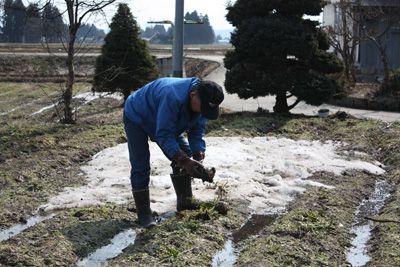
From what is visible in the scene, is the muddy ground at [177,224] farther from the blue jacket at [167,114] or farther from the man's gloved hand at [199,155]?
the blue jacket at [167,114]

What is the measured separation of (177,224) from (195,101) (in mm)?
1159

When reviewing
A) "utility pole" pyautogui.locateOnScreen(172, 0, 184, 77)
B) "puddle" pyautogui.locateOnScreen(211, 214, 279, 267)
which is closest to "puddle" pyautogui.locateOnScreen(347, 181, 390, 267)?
"puddle" pyautogui.locateOnScreen(211, 214, 279, 267)

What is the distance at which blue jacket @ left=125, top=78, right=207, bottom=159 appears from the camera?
525cm

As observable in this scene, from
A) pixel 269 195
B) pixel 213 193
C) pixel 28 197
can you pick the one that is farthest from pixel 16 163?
pixel 269 195

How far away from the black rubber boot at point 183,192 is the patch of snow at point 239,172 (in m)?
0.22

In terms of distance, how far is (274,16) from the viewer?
42.8 ft

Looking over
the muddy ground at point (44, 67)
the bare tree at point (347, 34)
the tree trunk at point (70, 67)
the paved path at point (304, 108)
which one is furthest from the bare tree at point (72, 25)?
the muddy ground at point (44, 67)

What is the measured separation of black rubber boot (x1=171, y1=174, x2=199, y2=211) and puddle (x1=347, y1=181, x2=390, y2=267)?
162cm

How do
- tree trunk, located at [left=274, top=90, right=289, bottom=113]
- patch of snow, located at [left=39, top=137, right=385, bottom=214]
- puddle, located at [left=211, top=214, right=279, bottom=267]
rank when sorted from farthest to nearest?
tree trunk, located at [left=274, top=90, right=289, bottom=113] < patch of snow, located at [left=39, top=137, right=385, bottom=214] < puddle, located at [left=211, top=214, right=279, bottom=267]

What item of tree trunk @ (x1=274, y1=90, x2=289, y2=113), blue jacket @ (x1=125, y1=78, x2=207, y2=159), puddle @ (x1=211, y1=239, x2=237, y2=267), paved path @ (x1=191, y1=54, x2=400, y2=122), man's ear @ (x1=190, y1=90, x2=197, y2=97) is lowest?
puddle @ (x1=211, y1=239, x2=237, y2=267)

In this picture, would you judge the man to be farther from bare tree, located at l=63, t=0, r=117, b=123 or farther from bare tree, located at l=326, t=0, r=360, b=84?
bare tree, located at l=326, t=0, r=360, b=84

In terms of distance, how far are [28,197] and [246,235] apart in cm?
248

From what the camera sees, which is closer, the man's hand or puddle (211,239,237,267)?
puddle (211,239,237,267)

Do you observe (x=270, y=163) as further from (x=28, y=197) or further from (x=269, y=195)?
(x=28, y=197)
